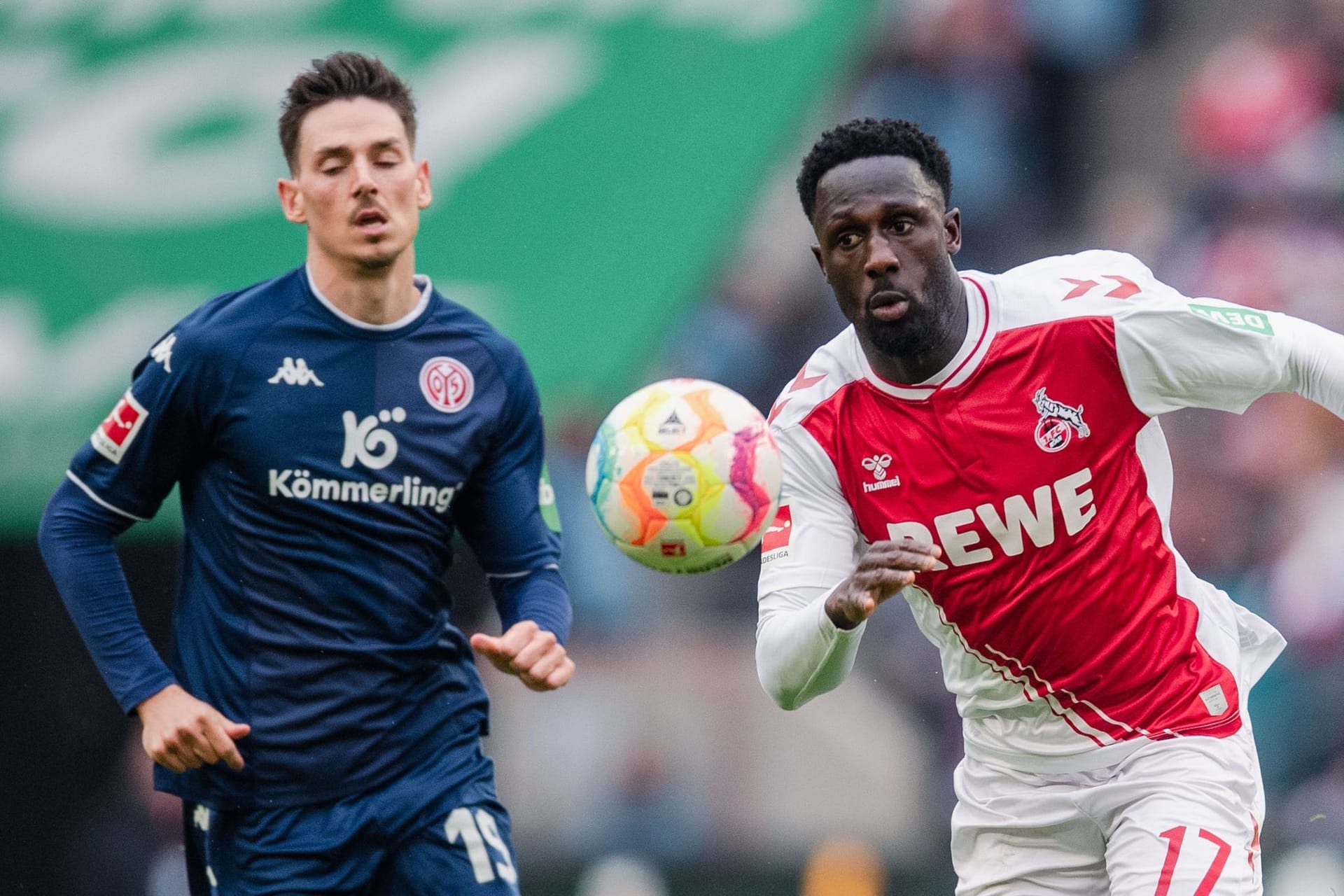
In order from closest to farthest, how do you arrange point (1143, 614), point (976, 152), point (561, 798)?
1. point (1143, 614)
2. point (561, 798)
3. point (976, 152)

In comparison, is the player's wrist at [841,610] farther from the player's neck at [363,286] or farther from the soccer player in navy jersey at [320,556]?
the player's neck at [363,286]

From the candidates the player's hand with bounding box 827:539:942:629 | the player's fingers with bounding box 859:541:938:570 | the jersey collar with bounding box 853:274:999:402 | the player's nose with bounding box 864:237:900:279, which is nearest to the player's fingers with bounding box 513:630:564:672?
the player's hand with bounding box 827:539:942:629

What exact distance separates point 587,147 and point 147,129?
7.21 feet

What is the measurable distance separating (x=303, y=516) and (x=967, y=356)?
1721mm

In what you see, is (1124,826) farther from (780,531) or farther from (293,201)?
(293,201)

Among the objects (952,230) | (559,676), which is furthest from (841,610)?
(952,230)

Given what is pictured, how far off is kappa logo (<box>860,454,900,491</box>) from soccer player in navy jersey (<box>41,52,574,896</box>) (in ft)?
2.90

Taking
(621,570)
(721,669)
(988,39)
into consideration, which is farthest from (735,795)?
(988,39)

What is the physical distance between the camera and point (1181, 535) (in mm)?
8328

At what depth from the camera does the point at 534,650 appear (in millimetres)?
3926

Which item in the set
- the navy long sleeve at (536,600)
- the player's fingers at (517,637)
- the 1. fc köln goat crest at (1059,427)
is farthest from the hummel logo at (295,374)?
the 1. fc köln goat crest at (1059,427)

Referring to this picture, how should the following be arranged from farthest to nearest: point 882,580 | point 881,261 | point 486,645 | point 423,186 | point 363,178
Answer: point 423,186 < point 363,178 < point 881,261 < point 486,645 < point 882,580

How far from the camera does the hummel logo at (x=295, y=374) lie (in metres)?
4.23

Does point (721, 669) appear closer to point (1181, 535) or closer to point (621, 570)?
point (621, 570)
